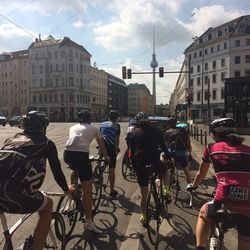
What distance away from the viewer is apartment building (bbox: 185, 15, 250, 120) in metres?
80.2

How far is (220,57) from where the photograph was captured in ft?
278

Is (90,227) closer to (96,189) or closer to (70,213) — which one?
(70,213)

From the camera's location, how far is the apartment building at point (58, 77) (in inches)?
3964

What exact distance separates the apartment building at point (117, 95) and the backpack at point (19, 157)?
428 feet

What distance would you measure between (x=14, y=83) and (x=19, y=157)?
379 ft

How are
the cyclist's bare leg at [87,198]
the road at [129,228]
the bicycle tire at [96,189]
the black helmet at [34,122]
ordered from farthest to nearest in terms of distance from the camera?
1. the bicycle tire at [96,189]
2. the cyclist's bare leg at [87,198]
3. the road at [129,228]
4. the black helmet at [34,122]

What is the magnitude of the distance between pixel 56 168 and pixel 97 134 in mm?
2284

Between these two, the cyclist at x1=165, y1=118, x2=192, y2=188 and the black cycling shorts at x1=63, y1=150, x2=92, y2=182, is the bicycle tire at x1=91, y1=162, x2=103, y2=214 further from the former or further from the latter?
the cyclist at x1=165, y1=118, x2=192, y2=188

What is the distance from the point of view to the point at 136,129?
5.92 meters

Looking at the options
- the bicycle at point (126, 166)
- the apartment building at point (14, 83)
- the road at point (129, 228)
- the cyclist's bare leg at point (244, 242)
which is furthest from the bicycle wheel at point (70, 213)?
the apartment building at point (14, 83)

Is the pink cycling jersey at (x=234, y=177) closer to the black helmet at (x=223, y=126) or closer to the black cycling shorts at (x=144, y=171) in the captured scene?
the black helmet at (x=223, y=126)

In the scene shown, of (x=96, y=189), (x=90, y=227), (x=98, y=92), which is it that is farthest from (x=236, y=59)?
(x=90, y=227)

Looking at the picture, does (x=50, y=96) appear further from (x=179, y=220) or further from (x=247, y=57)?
(x=179, y=220)

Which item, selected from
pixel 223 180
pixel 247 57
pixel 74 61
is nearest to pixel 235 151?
pixel 223 180
